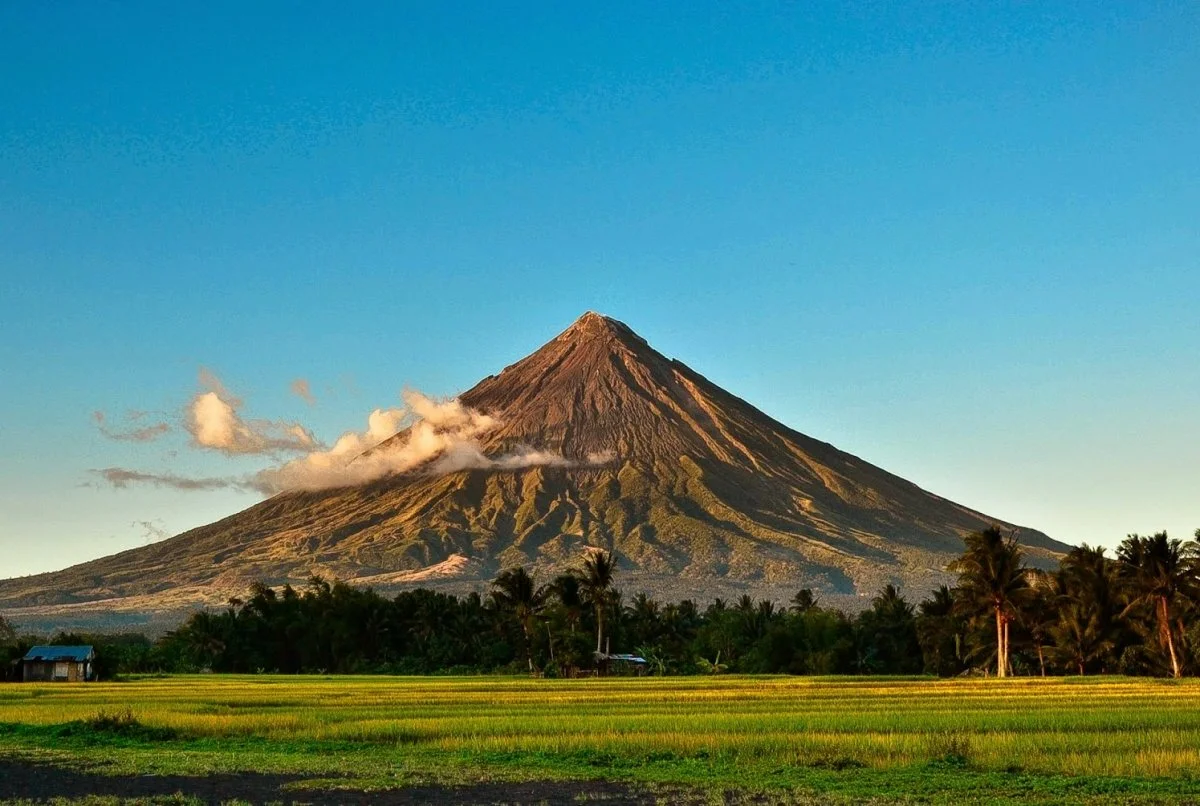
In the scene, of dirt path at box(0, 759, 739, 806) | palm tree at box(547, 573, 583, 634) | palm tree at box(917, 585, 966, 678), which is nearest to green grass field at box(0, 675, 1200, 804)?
dirt path at box(0, 759, 739, 806)

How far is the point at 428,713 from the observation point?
4297 centimetres

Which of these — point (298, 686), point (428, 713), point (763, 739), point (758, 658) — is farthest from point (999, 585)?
point (763, 739)

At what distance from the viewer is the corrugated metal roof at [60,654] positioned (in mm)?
87125

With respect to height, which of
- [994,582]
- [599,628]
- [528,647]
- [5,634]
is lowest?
[528,647]

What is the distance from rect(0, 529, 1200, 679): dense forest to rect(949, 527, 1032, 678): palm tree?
82mm

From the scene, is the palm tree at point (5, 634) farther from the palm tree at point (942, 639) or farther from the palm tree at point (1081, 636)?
the palm tree at point (1081, 636)

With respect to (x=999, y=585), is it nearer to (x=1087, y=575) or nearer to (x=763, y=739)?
(x=1087, y=575)

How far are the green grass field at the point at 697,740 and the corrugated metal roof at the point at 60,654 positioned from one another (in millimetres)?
35913

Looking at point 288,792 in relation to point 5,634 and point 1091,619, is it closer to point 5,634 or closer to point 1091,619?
point 1091,619

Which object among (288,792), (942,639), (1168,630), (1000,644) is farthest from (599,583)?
(288,792)

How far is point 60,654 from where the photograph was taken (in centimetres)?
8738

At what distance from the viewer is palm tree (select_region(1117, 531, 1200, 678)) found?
70562 mm

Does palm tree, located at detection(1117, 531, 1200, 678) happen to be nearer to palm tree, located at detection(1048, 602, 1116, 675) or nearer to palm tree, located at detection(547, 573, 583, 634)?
palm tree, located at detection(1048, 602, 1116, 675)

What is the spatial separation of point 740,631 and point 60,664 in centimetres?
4657
